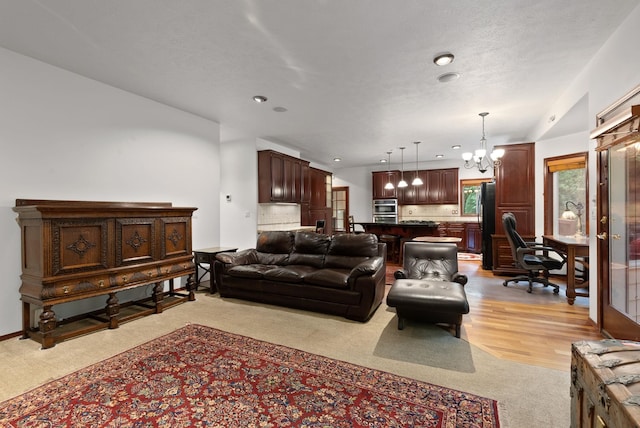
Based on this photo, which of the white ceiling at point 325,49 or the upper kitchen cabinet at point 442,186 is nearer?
the white ceiling at point 325,49

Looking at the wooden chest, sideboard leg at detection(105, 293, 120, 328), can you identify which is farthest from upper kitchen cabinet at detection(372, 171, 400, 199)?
the wooden chest


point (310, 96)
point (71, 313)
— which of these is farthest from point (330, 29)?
point (71, 313)

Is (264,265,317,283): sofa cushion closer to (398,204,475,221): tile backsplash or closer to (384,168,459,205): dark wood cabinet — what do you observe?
(384,168,459,205): dark wood cabinet

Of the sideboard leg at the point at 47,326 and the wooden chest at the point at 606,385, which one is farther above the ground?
the wooden chest at the point at 606,385

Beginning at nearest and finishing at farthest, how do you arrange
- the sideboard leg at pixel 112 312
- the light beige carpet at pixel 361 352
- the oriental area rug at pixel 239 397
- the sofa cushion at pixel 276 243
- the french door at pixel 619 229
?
the oriental area rug at pixel 239 397, the light beige carpet at pixel 361 352, the french door at pixel 619 229, the sideboard leg at pixel 112 312, the sofa cushion at pixel 276 243

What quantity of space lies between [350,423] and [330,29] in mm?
2994

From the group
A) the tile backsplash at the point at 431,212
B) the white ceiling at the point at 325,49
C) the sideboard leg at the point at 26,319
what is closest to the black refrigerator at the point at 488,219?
the white ceiling at the point at 325,49

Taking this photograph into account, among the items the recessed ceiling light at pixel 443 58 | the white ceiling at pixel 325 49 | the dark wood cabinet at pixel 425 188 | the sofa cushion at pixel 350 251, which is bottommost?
the sofa cushion at pixel 350 251

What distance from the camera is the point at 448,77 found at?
138 inches

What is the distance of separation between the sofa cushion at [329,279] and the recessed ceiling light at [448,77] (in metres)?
2.64

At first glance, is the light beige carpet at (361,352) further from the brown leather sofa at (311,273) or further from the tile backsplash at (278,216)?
the tile backsplash at (278,216)

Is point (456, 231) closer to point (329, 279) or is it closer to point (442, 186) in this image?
point (442, 186)

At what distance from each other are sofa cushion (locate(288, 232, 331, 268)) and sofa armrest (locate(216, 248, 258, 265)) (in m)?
0.62

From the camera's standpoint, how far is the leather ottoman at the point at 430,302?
2.79 metres
